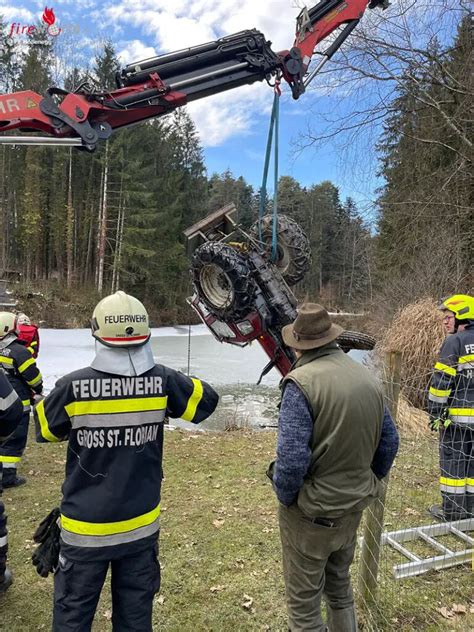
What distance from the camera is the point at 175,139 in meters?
32.1

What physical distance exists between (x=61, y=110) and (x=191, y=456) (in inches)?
170

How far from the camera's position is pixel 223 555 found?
358 cm

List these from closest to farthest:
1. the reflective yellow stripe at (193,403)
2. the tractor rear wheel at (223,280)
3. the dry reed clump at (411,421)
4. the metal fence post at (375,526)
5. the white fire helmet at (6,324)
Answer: the reflective yellow stripe at (193,403)
the metal fence post at (375,526)
the tractor rear wheel at (223,280)
the white fire helmet at (6,324)
the dry reed clump at (411,421)

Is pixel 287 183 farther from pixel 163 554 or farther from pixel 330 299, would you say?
pixel 163 554

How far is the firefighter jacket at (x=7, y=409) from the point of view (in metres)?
2.53

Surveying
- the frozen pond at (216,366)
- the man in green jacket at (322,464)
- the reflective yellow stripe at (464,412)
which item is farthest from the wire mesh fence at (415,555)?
the frozen pond at (216,366)

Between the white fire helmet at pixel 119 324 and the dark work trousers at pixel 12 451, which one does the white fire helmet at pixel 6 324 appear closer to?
the dark work trousers at pixel 12 451

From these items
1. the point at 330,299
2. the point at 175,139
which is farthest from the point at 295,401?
the point at 330,299

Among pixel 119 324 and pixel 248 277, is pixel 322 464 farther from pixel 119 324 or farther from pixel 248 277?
pixel 248 277

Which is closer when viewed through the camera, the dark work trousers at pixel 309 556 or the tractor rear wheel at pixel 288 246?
the dark work trousers at pixel 309 556

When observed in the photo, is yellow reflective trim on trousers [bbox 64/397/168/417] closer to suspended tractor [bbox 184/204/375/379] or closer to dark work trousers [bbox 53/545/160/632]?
dark work trousers [bbox 53/545/160/632]

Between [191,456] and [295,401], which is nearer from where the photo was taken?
[295,401]

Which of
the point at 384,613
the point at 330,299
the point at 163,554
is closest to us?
the point at 384,613

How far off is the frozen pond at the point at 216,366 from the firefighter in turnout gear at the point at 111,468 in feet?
12.1
